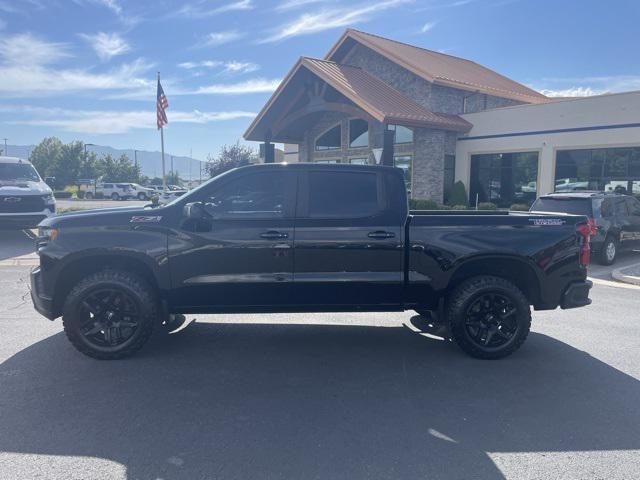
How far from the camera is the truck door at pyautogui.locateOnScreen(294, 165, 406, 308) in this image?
4.92 m

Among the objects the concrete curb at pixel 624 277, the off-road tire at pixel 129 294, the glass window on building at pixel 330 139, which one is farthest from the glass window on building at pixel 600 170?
the off-road tire at pixel 129 294

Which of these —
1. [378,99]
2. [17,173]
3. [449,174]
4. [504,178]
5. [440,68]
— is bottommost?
[17,173]

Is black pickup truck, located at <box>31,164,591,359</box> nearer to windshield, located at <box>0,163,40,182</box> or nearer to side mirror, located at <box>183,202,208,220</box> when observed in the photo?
side mirror, located at <box>183,202,208,220</box>

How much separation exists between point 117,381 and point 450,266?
10.8 ft

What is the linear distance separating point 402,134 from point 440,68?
440cm

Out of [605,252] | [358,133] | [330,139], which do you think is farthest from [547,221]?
[330,139]

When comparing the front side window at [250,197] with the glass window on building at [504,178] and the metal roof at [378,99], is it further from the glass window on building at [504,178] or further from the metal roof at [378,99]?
the glass window on building at [504,178]

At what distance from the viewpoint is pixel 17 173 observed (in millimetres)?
14594

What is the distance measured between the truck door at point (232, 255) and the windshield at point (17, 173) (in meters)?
12.0

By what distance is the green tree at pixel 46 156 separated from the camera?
62750 millimetres

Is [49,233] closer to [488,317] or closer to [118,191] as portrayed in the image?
[488,317]

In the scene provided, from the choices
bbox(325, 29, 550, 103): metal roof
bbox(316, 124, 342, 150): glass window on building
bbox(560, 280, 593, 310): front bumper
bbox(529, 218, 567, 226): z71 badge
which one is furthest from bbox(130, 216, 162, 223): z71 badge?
bbox(316, 124, 342, 150): glass window on building

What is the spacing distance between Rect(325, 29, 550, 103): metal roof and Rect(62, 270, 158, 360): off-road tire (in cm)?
1877

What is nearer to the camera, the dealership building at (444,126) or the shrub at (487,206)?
the dealership building at (444,126)
